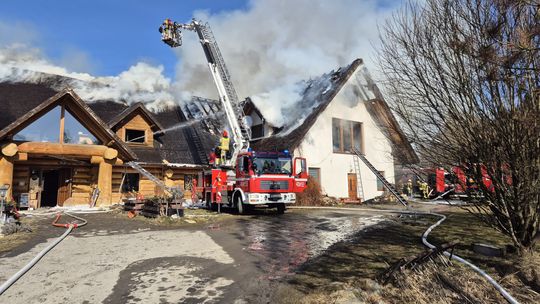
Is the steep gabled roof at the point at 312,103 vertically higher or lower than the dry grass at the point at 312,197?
higher

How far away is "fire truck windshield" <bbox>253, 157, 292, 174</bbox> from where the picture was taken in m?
13.4

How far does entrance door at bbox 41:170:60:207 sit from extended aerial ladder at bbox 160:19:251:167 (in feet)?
29.0

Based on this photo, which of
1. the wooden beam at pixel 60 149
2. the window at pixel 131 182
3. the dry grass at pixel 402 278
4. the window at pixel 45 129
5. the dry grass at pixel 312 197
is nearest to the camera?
the dry grass at pixel 402 278

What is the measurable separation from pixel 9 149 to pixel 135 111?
6753mm

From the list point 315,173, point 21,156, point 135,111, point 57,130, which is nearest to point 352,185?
point 315,173

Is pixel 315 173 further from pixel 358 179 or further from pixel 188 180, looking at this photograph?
pixel 188 180

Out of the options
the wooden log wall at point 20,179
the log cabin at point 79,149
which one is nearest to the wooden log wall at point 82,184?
the log cabin at point 79,149

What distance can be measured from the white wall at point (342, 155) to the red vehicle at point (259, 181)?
532cm

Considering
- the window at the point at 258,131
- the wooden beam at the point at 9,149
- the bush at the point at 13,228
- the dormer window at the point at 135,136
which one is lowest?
the bush at the point at 13,228

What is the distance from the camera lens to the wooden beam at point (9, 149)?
13.1 meters

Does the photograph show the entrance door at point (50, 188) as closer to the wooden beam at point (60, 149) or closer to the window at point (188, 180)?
the wooden beam at point (60, 149)

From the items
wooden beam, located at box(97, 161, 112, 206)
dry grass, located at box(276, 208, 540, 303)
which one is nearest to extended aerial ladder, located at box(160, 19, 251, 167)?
wooden beam, located at box(97, 161, 112, 206)

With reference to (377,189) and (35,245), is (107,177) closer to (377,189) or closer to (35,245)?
(35,245)

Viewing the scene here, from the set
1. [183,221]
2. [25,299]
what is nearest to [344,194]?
[183,221]
